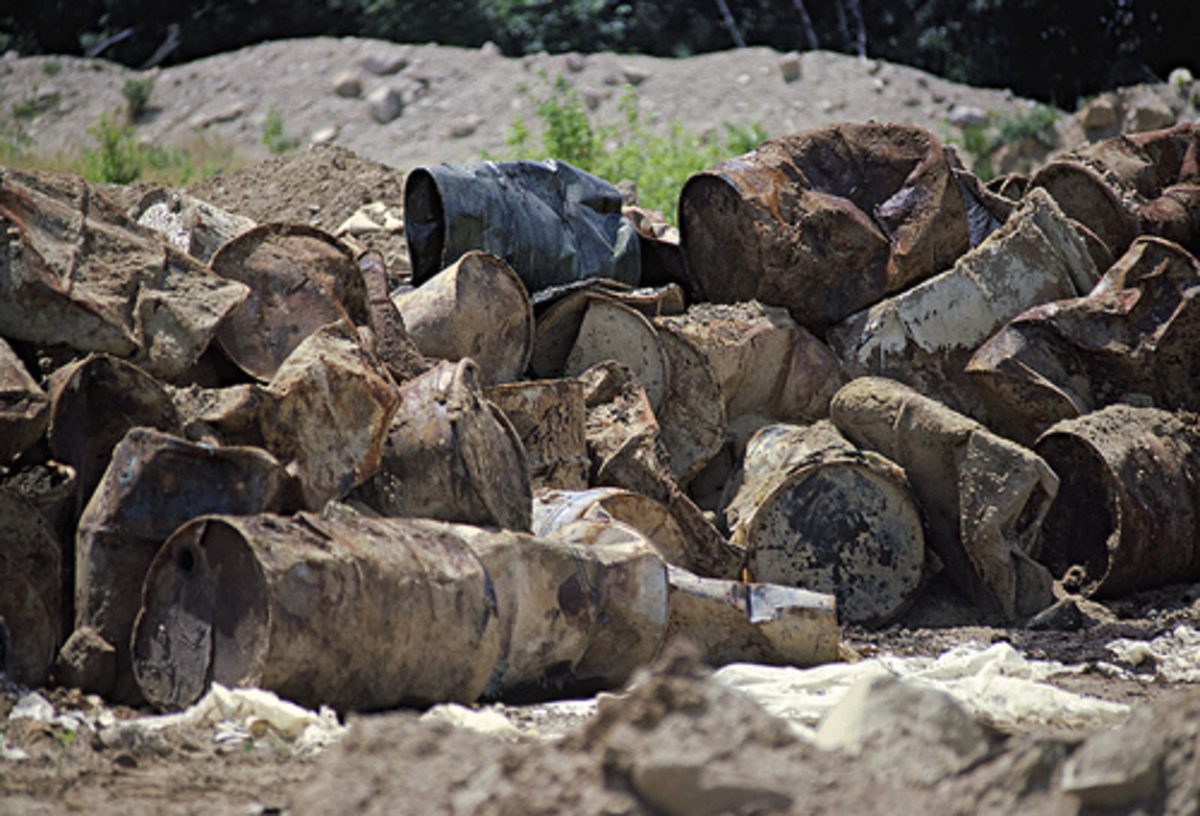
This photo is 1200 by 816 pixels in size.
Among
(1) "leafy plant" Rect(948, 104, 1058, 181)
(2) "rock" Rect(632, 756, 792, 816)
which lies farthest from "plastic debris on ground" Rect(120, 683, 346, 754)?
(1) "leafy plant" Rect(948, 104, 1058, 181)

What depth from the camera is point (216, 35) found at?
62.3 feet

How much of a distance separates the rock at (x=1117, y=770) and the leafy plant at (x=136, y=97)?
1674 centimetres

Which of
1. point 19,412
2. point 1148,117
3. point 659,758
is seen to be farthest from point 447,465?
point 1148,117

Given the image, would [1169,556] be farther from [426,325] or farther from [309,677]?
[309,677]

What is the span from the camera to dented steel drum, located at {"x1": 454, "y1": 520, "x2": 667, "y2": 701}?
333 centimetres

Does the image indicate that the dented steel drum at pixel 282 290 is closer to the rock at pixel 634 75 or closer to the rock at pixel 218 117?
the rock at pixel 218 117

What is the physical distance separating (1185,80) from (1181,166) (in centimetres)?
961

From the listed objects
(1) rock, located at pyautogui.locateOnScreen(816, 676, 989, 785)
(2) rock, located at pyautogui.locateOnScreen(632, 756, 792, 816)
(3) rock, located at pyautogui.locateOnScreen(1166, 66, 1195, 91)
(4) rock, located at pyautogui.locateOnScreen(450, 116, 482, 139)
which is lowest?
(4) rock, located at pyautogui.locateOnScreen(450, 116, 482, 139)

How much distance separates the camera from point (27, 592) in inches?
118

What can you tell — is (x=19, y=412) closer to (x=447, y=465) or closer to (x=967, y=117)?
(x=447, y=465)

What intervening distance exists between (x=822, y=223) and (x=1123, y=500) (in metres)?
1.67

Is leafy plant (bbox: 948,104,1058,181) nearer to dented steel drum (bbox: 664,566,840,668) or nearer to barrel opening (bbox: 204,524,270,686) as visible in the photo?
dented steel drum (bbox: 664,566,840,668)

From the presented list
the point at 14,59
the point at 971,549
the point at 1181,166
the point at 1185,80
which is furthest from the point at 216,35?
the point at 971,549

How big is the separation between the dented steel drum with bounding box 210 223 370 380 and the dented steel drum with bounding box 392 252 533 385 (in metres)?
0.30
